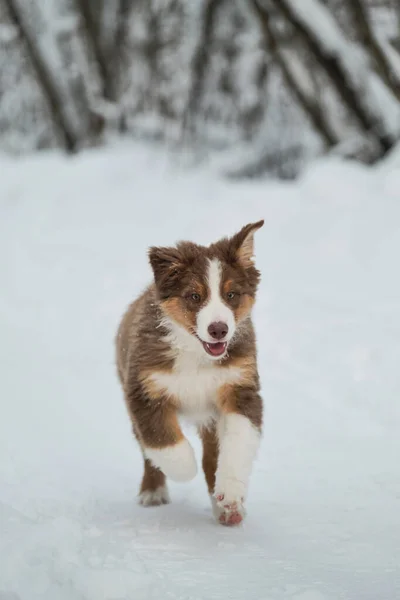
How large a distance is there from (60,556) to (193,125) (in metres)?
13.7

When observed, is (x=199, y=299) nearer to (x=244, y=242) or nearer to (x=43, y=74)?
(x=244, y=242)

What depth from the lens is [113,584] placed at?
379 centimetres

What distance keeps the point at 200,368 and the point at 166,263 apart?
2.06 feet

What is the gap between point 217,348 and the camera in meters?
5.32

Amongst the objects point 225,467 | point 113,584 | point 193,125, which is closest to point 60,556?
point 113,584

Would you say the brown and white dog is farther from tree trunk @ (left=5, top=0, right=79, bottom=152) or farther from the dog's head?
tree trunk @ (left=5, top=0, right=79, bottom=152)

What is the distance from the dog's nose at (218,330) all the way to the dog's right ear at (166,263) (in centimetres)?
49

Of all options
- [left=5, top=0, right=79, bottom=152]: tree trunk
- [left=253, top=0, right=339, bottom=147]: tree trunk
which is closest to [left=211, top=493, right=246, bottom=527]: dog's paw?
[left=253, top=0, right=339, bottom=147]: tree trunk

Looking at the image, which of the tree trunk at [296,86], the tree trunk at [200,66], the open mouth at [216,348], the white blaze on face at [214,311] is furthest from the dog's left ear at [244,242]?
the tree trunk at [200,66]

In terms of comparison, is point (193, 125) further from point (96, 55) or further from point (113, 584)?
point (113, 584)

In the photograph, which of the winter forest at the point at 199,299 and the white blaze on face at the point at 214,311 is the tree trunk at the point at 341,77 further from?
the white blaze on face at the point at 214,311

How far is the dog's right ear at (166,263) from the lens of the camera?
5496mm

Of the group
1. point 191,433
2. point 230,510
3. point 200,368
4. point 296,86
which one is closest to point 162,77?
point 296,86

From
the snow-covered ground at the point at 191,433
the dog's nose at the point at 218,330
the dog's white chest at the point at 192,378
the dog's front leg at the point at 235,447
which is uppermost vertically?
the dog's nose at the point at 218,330
